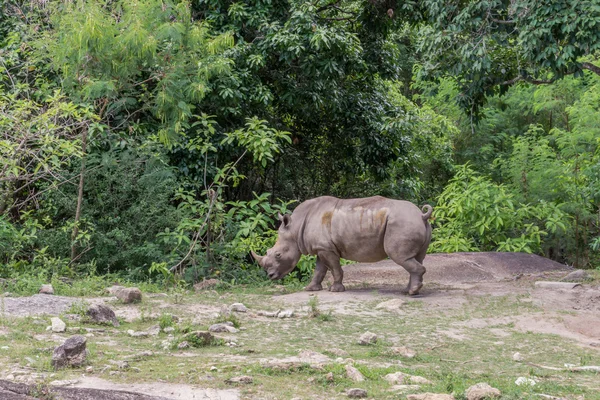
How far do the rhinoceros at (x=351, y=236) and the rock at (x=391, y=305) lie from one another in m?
0.64

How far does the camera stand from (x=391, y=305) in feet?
29.7

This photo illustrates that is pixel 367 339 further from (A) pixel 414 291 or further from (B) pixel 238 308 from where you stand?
(A) pixel 414 291

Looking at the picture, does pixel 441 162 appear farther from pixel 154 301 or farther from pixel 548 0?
pixel 154 301

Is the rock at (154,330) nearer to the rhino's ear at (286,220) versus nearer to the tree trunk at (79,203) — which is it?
the rhino's ear at (286,220)

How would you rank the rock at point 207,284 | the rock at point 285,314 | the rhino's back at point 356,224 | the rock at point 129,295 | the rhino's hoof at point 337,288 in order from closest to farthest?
1. the rock at point 285,314
2. the rock at point 129,295
3. the rhino's back at point 356,224
4. the rhino's hoof at point 337,288
5. the rock at point 207,284

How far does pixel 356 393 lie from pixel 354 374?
0.44 m


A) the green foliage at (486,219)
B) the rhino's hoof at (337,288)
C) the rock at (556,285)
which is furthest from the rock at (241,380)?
the green foliage at (486,219)

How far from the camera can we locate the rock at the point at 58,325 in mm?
7094

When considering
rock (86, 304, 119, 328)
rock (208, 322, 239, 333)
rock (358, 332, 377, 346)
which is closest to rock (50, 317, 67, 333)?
rock (86, 304, 119, 328)

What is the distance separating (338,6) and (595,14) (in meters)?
7.14

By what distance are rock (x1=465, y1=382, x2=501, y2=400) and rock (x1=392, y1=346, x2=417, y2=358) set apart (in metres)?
1.38

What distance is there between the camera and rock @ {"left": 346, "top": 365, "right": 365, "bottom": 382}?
5.71 m

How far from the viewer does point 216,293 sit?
1022 cm

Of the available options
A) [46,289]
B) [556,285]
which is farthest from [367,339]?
[46,289]
